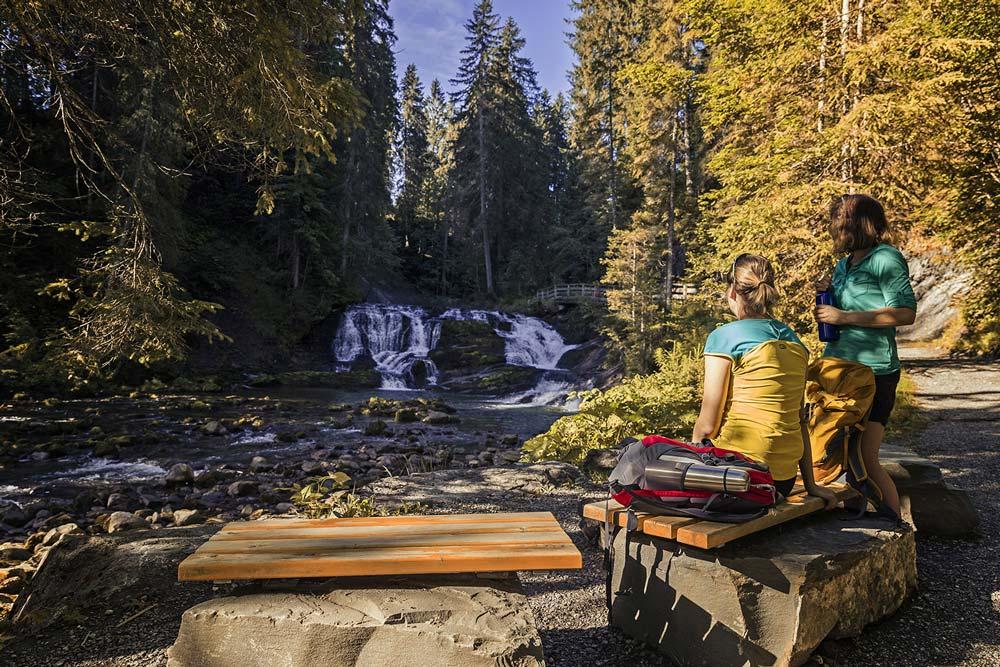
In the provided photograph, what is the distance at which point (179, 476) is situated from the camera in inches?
307

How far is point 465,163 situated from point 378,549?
41.0 metres

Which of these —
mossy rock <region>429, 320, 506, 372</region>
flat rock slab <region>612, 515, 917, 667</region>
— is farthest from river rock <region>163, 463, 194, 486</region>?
mossy rock <region>429, 320, 506, 372</region>

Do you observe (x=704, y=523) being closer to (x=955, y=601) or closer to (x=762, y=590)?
(x=762, y=590)

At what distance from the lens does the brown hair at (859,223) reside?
126 inches

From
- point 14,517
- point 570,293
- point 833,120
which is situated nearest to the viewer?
point 14,517

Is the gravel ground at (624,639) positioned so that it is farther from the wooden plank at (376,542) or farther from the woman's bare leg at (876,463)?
the wooden plank at (376,542)

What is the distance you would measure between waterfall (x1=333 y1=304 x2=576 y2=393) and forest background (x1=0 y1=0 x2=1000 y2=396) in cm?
227

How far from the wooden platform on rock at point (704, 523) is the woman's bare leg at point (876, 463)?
0.57m

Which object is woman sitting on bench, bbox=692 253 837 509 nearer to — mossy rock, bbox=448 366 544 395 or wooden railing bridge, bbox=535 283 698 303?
mossy rock, bbox=448 366 544 395

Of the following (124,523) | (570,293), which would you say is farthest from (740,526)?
(570,293)

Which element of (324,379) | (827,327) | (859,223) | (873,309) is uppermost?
(859,223)

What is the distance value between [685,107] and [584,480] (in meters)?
16.9

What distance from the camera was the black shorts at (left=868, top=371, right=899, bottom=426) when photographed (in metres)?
3.18

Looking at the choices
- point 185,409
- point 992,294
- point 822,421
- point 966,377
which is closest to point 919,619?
point 822,421
